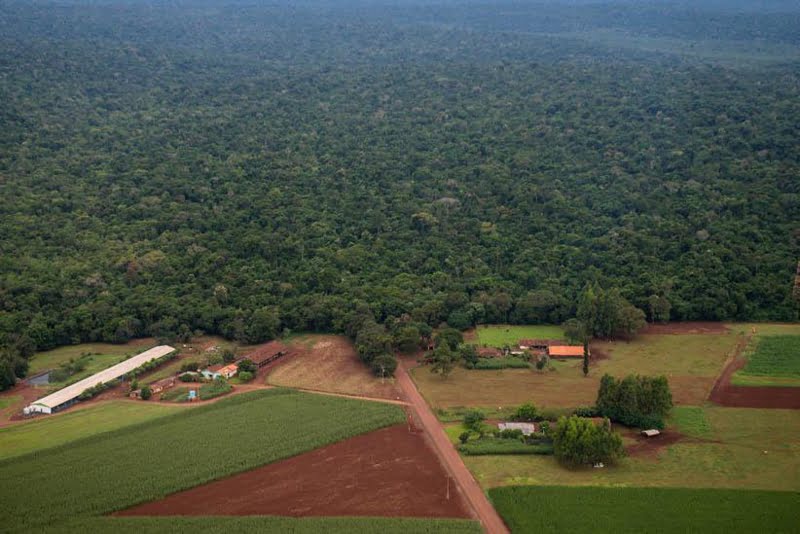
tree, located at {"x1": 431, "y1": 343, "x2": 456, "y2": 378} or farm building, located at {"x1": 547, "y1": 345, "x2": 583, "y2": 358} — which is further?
farm building, located at {"x1": 547, "y1": 345, "x2": 583, "y2": 358}

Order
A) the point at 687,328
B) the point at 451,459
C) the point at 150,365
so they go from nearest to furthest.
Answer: the point at 451,459 < the point at 150,365 < the point at 687,328

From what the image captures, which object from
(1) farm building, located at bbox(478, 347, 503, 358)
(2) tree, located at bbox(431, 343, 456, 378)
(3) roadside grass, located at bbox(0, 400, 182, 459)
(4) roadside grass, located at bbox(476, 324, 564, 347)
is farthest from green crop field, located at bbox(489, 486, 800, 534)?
(3) roadside grass, located at bbox(0, 400, 182, 459)

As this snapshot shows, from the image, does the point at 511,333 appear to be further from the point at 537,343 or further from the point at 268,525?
the point at 268,525

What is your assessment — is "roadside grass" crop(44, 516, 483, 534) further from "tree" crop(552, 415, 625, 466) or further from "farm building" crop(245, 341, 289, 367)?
"farm building" crop(245, 341, 289, 367)

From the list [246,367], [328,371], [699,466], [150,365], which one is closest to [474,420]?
[699,466]

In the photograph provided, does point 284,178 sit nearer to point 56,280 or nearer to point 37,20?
point 56,280

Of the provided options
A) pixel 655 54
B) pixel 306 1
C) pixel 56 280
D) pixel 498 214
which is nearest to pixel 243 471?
pixel 56 280
